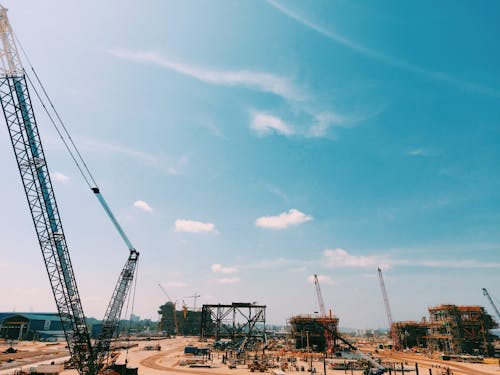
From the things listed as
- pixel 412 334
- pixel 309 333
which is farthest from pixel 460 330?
pixel 309 333

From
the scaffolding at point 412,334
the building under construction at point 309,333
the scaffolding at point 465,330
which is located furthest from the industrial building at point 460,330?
the building under construction at point 309,333

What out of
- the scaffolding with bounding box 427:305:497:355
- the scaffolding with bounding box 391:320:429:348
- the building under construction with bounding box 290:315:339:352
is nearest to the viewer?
the scaffolding with bounding box 427:305:497:355

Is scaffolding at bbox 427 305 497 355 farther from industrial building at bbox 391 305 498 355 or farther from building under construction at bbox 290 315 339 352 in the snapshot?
building under construction at bbox 290 315 339 352

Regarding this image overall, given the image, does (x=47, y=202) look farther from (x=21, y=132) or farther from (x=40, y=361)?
(x=40, y=361)

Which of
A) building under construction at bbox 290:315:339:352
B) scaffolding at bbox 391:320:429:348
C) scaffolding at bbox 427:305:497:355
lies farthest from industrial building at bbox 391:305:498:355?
building under construction at bbox 290:315:339:352

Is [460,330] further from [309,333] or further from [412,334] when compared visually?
[309,333]

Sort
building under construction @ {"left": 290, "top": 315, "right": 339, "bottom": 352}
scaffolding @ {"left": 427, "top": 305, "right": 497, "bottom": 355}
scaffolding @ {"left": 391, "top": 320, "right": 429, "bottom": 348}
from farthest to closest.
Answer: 1. scaffolding @ {"left": 391, "top": 320, "right": 429, "bottom": 348}
2. building under construction @ {"left": 290, "top": 315, "right": 339, "bottom": 352}
3. scaffolding @ {"left": 427, "top": 305, "right": 497, "bottom": 355}

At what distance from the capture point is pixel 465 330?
11781 centimetres

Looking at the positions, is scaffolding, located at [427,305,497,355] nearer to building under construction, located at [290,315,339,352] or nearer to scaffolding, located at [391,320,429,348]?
scaffolding, located at [391,320,429,348]

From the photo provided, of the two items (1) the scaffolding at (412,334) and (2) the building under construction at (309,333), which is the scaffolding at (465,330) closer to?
(1) the scaffolding at (412,334)

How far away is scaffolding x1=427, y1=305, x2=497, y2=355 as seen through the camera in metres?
115

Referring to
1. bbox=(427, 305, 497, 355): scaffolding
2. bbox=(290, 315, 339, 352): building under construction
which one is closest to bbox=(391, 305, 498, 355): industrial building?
bbox=(427, 305, 497, 355): scaffolding

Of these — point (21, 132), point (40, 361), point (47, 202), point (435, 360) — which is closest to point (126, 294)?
point (40, 361)

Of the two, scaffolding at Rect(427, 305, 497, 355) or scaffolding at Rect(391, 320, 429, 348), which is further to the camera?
scaffolding at Rect(391, 320, 429, 348)
